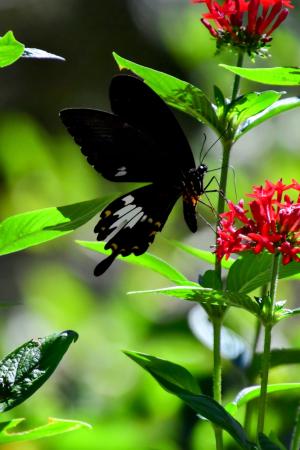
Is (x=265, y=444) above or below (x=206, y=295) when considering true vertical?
below

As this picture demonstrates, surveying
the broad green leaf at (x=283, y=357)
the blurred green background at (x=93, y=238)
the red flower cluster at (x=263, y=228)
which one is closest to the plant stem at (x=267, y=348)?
the red flower cluster at (x=263, y=228)

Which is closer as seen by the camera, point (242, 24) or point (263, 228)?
point (263, 228)

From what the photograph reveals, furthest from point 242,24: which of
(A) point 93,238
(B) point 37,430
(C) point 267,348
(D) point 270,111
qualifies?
(A) point 93,238

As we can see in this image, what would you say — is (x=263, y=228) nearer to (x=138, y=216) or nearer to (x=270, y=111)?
(x=270, y=111)

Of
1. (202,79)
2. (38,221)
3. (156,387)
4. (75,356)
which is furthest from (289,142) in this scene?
(38,221)

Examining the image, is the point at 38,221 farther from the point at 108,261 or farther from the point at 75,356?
the point at 75,356

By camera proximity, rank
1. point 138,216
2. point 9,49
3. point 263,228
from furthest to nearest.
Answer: point 138,216 → point 263,228 → point 9,49

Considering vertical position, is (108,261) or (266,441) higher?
(108,261)
